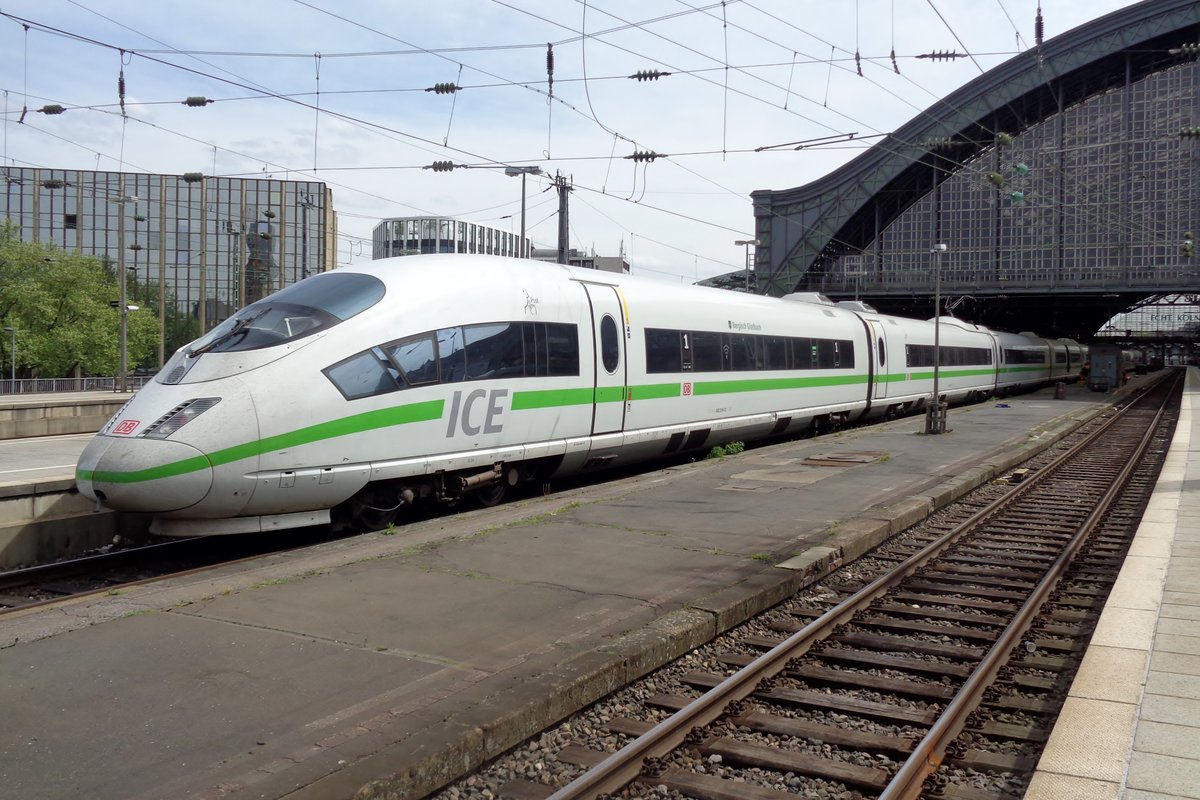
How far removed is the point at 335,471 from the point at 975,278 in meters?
53.8

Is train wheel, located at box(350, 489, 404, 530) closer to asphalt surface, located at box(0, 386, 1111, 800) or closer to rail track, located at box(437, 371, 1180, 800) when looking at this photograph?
asphalt surface, located at box(0, 386, 1111, 800)

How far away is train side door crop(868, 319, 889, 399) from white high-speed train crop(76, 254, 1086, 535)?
8807 mm

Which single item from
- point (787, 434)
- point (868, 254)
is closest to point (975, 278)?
point (868, 254)

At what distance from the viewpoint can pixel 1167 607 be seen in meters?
6.86

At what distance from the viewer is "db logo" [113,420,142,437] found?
8445 mm

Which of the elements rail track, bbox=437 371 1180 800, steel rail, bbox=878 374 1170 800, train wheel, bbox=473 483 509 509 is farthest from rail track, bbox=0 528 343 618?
steel rail, bbox=878 374 1170 800

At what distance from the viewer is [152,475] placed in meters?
8.11

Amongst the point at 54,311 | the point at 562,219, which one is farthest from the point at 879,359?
the point at 54,311

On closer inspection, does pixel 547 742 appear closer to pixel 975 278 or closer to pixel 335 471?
pixel 335 471

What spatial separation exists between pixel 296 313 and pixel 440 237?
71.7 metres

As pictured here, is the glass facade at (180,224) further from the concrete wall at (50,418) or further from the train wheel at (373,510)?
the train wheel at (373,510)

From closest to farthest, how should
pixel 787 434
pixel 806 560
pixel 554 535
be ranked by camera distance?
pixel 806 560 → pixel 554 535 → pixel 787 434

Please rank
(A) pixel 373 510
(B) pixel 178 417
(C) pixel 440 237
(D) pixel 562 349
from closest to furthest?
(B) pixel 178 417 < (A) pixel 373 510 < (D) pixel 562 349 < (C) pixel 440 237

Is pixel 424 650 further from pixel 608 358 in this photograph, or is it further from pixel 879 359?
pixel 879 359
